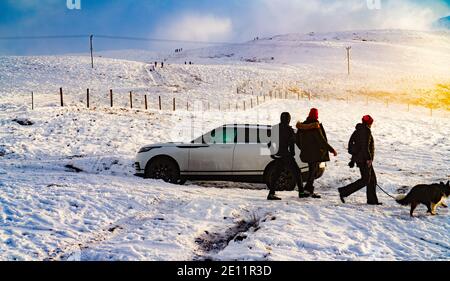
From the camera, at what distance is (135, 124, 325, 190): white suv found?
10414mm

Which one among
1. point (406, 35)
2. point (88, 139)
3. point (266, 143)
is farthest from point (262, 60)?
point (266, 143)

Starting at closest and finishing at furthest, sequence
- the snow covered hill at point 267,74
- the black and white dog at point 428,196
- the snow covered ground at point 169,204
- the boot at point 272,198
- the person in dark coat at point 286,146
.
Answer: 1. the snow covered ground at point 169,204
2. the black and white dog at point 428,196
3. the person in dark coat at point 286,146
4. the boot at point 272,198
5. the snow covered hill at point 267,74

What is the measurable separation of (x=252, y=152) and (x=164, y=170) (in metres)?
2.16

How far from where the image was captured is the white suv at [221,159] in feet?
34.2

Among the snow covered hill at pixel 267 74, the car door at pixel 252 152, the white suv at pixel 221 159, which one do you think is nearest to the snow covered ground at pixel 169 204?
the white suv at pixel 221 159

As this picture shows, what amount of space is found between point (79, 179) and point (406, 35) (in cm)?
13963

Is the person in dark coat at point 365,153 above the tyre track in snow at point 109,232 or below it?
above

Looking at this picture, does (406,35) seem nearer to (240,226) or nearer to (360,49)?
(360,49)

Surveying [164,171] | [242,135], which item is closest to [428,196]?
[242,135]

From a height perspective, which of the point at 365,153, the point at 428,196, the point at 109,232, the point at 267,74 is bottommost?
the point at 109,232

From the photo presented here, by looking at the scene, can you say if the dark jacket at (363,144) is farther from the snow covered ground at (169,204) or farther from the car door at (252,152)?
the car door at (252,152)

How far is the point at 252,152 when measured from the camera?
1044cm

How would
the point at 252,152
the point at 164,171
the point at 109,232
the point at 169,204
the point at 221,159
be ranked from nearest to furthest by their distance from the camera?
the point at 109,232 → the point at 169,204 → the point at 252,152 → the point at 221,159 → the point at 164,171

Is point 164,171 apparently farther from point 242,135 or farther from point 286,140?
point 286,140
